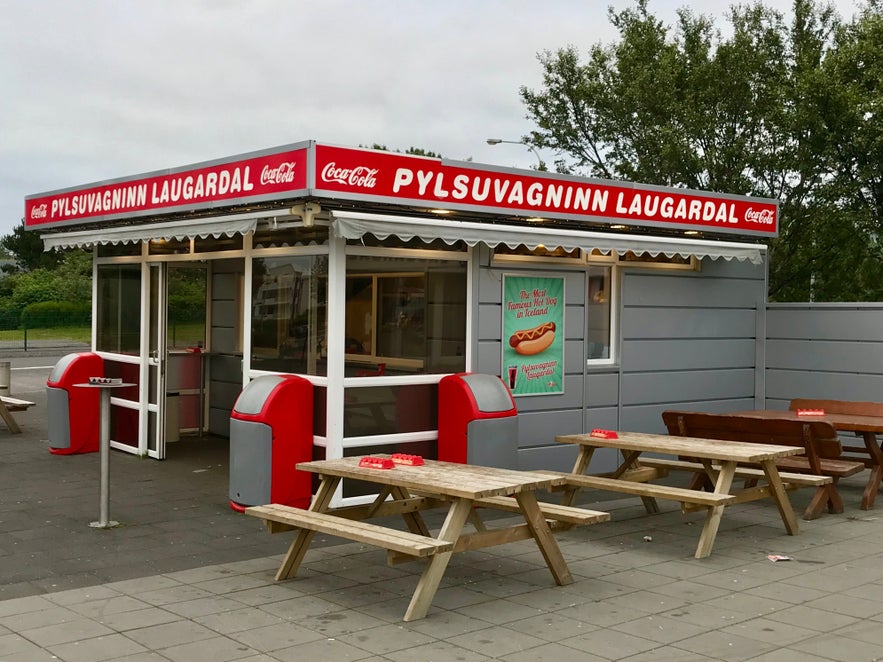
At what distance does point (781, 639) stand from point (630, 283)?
5.99 meters

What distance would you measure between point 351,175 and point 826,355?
6.83 m

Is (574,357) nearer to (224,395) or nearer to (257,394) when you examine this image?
(257,394)

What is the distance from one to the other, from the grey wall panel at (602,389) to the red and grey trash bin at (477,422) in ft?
5.70

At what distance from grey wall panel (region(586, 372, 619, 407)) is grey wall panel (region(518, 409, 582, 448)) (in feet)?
0.78

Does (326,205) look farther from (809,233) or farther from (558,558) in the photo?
(809,233)

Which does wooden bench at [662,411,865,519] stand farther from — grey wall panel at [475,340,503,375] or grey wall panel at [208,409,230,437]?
grey wall panel at [208,409,230,437]

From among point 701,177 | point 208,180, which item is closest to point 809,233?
point 701,177

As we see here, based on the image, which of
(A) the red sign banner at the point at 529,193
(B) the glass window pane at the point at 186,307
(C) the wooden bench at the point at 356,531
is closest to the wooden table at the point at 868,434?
(A) the red sign banner at the point at 529,193

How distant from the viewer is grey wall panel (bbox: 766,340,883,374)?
38.7 feet

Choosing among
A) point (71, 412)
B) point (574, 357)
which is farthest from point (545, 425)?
point (71, 412)

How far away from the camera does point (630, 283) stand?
10945mm

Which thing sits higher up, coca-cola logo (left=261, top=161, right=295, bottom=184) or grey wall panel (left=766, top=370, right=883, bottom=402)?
coca-cola logo (left=261, top=161, right=295, bottom=184)

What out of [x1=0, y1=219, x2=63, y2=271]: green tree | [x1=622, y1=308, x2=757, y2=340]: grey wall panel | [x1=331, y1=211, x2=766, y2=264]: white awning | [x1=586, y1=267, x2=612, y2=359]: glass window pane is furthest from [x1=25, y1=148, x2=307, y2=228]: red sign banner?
[x1=0, y1=219, x2=63, y2=271]: green tree

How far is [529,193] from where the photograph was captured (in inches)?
369
